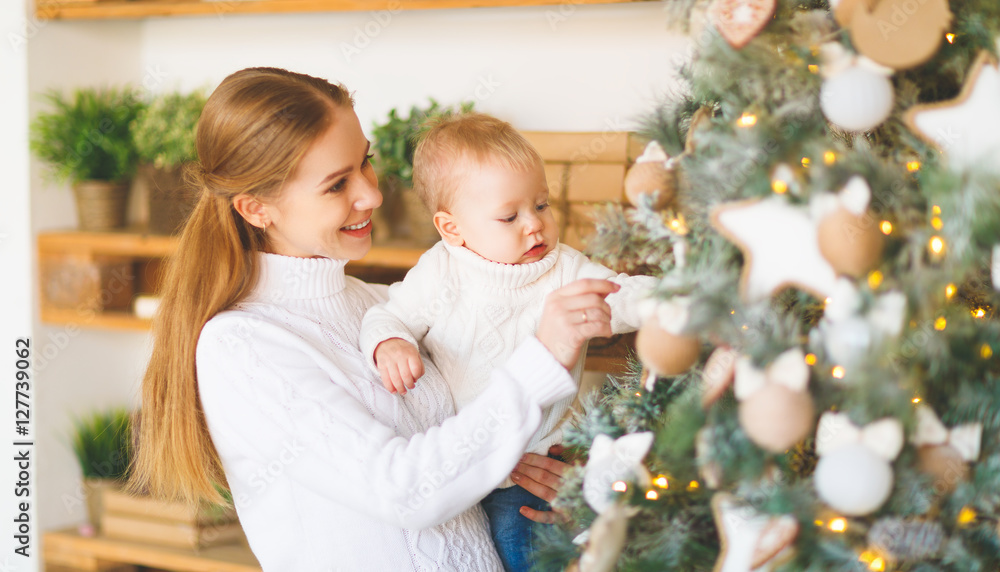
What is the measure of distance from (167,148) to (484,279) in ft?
3.81

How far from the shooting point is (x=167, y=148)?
199 cm

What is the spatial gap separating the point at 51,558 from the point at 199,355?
4.78 feet

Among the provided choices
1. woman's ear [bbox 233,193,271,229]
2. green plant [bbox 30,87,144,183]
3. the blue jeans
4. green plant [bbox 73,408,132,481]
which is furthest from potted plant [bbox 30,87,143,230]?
the blue jeans

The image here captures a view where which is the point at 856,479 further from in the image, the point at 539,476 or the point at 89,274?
the point at 89,274

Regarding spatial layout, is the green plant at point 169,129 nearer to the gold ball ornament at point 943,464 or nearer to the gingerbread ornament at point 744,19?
the gingerbread ornament at point 744,19

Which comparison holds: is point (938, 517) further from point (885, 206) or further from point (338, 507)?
point (338, 507)

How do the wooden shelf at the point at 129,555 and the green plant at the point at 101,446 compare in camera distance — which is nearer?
the wooden shelf at the point at 129,555

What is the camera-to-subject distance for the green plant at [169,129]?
197 cm

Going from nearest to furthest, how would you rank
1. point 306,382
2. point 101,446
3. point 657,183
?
point 657,183, point 306,382, point 101,446

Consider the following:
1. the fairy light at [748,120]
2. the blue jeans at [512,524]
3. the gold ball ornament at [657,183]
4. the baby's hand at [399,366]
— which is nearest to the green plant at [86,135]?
the baby's hand at [399,366]

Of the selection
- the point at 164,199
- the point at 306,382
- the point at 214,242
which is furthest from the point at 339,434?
the point at 164,199

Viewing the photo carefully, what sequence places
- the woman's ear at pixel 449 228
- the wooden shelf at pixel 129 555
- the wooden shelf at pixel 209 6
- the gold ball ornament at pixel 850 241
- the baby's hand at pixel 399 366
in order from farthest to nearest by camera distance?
the wooden shelf at pixel 129 555 → the wooden shelf at pixel 209 6 → the woman's ear at pixel 449 228 → the baby's hand at pixel 399 366 → the gold ball ornament at pixel 850 241

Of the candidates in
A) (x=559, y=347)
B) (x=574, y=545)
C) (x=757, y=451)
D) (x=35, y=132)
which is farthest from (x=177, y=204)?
(x=757, y=451)

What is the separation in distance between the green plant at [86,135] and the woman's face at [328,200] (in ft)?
3.63
